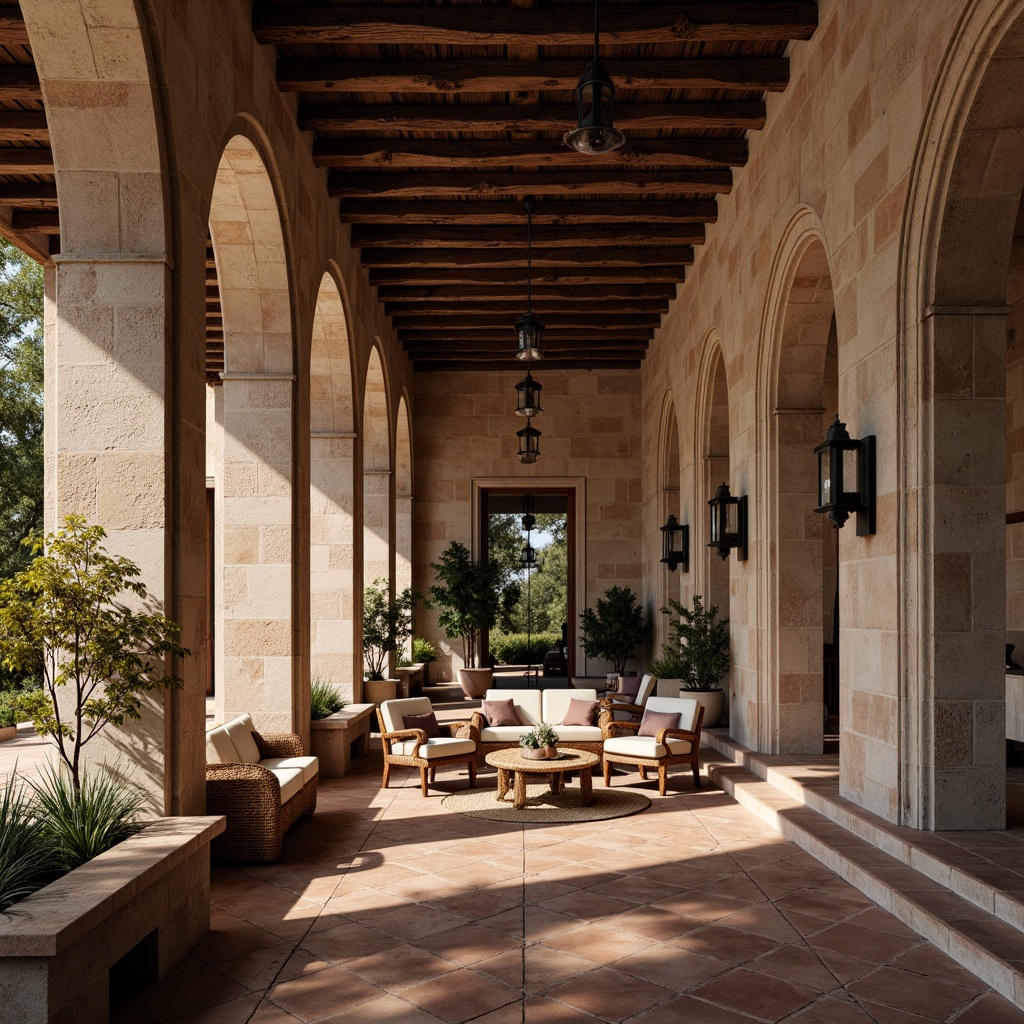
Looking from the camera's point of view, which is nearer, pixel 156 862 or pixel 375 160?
pixel 156 862

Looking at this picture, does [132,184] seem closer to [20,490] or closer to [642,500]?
[642,500]

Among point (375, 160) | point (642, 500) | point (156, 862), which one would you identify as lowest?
point (156, 862)

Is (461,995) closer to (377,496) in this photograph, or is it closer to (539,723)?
(539,723)

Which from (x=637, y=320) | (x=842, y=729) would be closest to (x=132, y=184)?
(x=842, y=729)

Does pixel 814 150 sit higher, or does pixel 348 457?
pixel 814 150

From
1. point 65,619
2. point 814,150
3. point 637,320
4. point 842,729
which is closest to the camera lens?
point 65,619

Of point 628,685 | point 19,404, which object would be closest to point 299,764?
point 628,685

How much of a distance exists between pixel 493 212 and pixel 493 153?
3.96 feet

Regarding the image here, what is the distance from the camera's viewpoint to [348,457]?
9.45m

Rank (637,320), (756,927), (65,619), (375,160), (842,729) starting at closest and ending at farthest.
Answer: (65,619) → (756,927) → (842,729) → (375,160) → (637,320)

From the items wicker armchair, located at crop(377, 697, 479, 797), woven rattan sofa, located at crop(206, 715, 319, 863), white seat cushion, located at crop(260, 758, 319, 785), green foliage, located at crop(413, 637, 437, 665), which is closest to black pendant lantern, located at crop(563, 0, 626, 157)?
woven rattan sofa, located at crop(206, 715, 319, 863)

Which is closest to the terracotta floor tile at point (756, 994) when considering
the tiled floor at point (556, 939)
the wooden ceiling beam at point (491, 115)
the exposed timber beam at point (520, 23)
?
the tiled floor at point (556, 939)

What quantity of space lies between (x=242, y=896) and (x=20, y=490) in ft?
43.3

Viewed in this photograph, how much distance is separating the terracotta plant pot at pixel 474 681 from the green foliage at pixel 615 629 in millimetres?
1573
